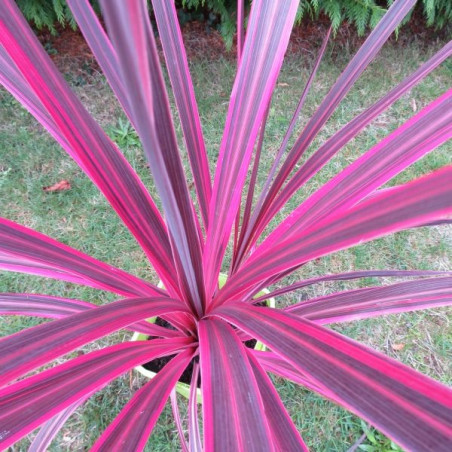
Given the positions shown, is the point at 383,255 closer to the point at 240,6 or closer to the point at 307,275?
the point at 307,275

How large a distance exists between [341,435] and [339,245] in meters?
1.00

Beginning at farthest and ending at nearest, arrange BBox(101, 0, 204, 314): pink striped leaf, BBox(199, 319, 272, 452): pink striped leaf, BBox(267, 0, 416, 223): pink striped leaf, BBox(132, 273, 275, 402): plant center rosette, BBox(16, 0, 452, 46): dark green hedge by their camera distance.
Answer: BBox(16, 0, 452, 46): dark green hedge, BBox(132, 273, 275, 402): plant center rosette, BBox(267, 0, 416, 223): pink striped leaf, BBox(199, 319, 272, 452): pink striped leaf, BBox(101, 0, 204, 314): pink striped leaf

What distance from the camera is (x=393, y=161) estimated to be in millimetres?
607

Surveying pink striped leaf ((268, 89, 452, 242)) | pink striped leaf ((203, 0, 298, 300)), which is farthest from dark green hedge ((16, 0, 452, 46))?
pink striped leaf ((268, 89, 452, 242))

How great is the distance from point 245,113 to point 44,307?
0.51 meters

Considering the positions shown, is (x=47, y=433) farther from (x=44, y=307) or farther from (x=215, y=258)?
(x=215, y=258)

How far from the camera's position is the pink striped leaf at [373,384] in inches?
11.9

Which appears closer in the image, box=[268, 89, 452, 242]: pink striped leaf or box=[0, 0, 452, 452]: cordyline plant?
box=[0, 0, 452, 452]: cordyline plant

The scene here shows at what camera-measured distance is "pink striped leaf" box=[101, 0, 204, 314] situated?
0.24 metres

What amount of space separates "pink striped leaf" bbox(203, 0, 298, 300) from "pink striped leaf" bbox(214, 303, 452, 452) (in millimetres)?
269

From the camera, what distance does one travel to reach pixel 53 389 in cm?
45

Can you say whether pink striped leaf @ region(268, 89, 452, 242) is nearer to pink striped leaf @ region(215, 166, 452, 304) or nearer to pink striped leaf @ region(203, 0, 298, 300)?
pink striped leaf @ region(203, 0, 298, 300)

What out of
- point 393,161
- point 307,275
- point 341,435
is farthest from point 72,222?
point 393,161

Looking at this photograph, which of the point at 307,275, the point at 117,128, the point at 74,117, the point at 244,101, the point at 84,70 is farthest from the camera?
the point at 84,70
